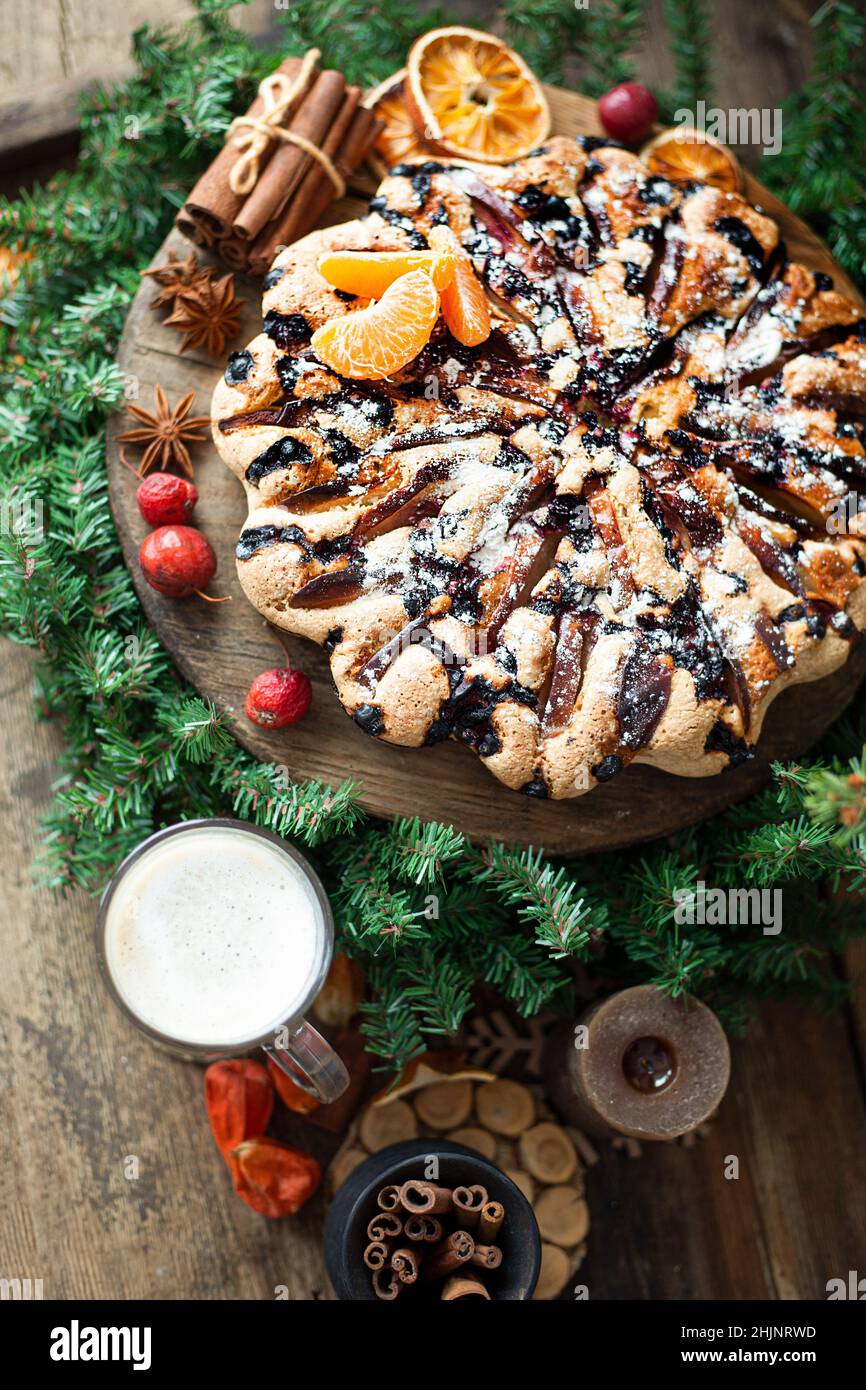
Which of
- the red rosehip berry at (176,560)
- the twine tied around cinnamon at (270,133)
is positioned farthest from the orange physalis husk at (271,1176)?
the twine tied around cinnamon at (270,133)

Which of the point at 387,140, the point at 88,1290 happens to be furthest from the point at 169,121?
the point at 88,1290

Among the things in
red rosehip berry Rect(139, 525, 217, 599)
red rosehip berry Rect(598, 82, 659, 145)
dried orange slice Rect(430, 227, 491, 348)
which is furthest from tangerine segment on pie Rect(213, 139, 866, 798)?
red rosehip berry Rect(598, 82, 659, 145)

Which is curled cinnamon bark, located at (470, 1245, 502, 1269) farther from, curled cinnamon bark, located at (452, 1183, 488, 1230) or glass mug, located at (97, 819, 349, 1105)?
glass mug, located at (97, 819, 349, 1105)

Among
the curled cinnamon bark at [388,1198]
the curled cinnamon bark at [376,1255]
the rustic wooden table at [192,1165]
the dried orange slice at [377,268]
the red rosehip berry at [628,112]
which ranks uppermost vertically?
the red rosehip berry at [628,112]

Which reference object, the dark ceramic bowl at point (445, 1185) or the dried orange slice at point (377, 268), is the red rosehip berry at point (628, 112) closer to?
the dried orange slice at point (377, 268)

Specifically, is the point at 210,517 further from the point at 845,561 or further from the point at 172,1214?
the point at 172,1214

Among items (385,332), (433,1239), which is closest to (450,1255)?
(433,1239)

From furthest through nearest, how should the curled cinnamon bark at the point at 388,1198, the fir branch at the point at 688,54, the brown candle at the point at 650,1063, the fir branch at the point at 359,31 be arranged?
the fir branch at the point at 688,54 → the fir branch at the point at 359,31 → the brown candle at the point at 650,1063 → the curled cinnamon bark at the point at 388,1198
